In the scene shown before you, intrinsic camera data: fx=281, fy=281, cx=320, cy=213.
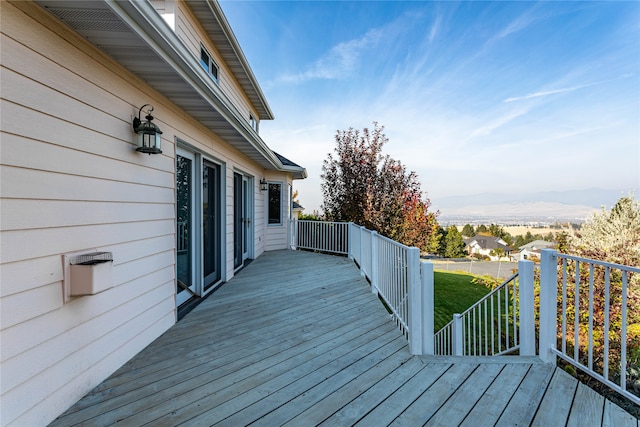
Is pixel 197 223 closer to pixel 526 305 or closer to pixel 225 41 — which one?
pixel 225 41

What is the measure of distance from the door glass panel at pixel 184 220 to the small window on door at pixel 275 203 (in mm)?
4941

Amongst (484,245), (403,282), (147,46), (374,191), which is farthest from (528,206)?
(147,46)

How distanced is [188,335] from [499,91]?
540 inches

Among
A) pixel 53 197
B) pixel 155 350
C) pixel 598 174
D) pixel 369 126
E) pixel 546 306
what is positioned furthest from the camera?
pixel 598 174

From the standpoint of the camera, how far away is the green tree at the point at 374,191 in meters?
8.80

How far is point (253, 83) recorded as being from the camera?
7.19 m

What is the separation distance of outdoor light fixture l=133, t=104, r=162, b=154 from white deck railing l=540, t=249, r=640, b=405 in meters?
3.55

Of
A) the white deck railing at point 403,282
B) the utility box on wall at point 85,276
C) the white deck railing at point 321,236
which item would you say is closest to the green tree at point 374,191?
the white deck railing at point 321,236

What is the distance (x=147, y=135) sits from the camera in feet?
8.43

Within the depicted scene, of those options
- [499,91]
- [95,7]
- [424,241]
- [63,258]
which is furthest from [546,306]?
[499,91]

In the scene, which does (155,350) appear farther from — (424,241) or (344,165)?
(424,241)

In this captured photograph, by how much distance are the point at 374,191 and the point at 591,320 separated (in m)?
7.14

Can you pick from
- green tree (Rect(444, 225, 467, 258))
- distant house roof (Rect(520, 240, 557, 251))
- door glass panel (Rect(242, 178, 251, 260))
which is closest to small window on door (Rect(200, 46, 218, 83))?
door glass panel (Rect(242, 178, 251, 260))

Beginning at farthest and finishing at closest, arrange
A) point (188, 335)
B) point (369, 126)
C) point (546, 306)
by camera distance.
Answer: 1. point (369, 126)
2. point (188, 335)
3. point (546, 306)
